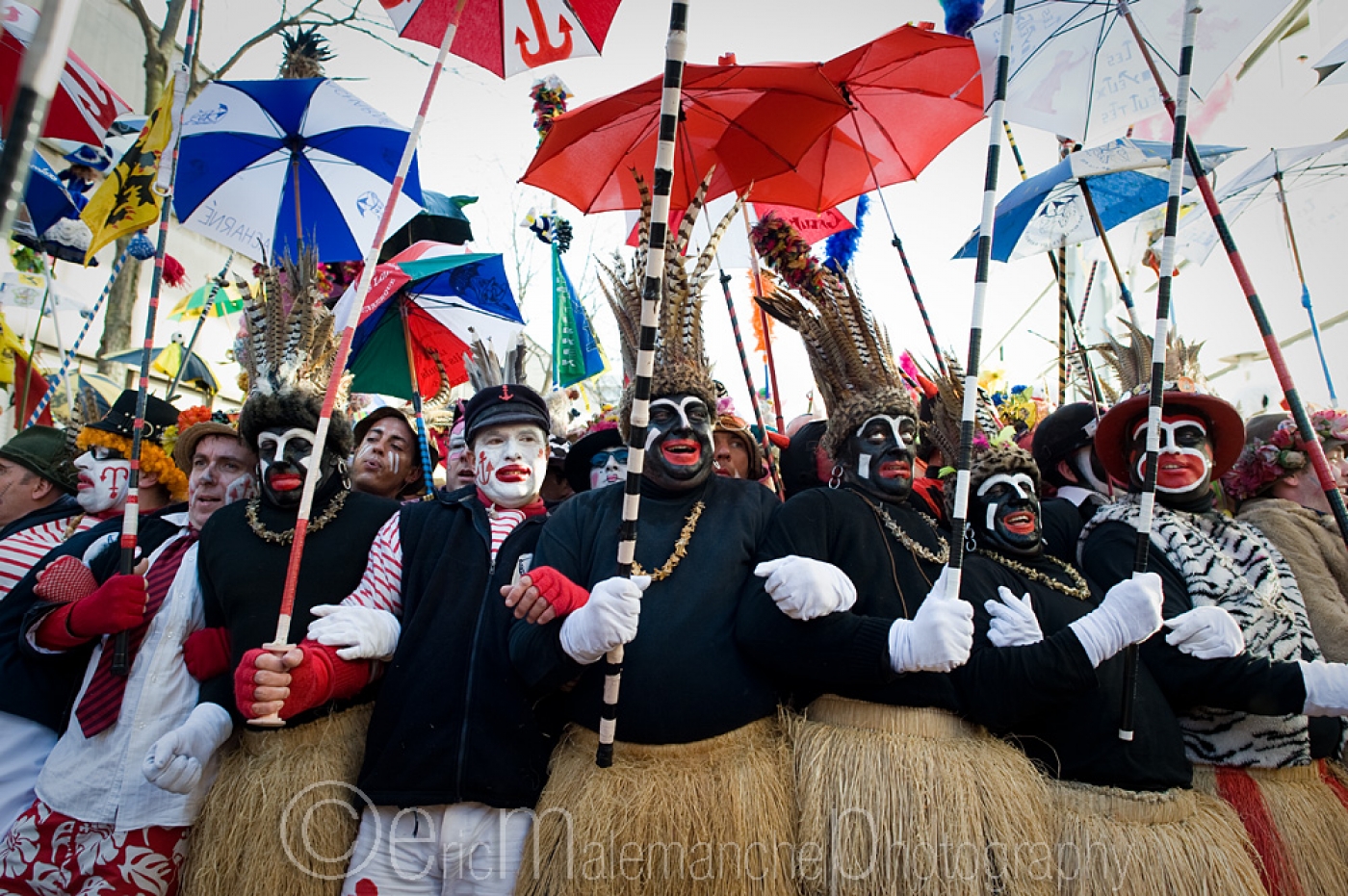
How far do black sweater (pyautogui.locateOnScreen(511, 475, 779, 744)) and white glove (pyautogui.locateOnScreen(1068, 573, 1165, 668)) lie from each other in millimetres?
1061

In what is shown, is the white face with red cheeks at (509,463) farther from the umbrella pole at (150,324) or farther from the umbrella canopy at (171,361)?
the umbrella canopy at (171,361)

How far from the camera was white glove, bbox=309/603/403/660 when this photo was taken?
112 inches

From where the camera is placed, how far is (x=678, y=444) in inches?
122

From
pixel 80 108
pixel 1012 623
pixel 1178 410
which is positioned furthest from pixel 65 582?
pixel 1178 410

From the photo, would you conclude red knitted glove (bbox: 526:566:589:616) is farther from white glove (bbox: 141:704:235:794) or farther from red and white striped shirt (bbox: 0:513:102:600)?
red and white striped shirt (bbox: 0:513:102:600)

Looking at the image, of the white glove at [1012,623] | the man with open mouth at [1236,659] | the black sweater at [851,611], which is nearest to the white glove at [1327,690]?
the man with open mouth at [1236,659]

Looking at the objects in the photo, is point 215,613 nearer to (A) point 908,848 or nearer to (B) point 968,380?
(A) point 908,848

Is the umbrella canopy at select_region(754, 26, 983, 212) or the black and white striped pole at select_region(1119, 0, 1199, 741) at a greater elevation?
the umbrella canopy at select_region(754, 26, 983, 212)

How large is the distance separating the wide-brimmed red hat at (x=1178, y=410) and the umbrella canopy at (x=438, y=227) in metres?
5.21

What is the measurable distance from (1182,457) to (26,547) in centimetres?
516

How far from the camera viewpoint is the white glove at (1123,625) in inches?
103

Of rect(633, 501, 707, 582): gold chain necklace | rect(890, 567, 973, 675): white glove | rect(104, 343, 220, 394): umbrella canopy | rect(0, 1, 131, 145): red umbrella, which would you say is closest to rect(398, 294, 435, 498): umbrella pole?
rect(633, 501, 707, 582): gold chain necklace

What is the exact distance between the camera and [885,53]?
446 cm

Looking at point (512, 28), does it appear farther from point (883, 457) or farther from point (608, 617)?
point (608, 617)
